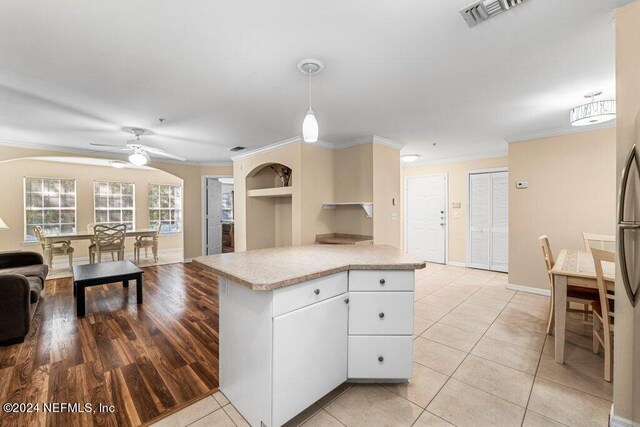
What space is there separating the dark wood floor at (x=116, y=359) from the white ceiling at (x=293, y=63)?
7.73 ft

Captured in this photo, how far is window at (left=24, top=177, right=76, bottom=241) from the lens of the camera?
6117 mm

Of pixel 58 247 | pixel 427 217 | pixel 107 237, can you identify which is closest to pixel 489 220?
pixel 427 217

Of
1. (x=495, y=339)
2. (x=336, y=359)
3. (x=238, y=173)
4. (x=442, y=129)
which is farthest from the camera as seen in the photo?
(x=238, y=173)

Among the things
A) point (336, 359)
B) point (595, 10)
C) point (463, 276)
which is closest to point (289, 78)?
point (595, 10)

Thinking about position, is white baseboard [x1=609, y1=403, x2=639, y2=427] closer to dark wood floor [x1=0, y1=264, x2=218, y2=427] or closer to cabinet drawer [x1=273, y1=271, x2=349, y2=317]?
cabinet drawer [x1=273, y1=271, x2=349, y2=317]

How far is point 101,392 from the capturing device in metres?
1.88

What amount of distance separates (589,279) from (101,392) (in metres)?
3.72

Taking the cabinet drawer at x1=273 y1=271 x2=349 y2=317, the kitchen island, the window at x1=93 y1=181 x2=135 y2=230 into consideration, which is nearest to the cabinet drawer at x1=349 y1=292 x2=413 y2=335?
the kitchen island

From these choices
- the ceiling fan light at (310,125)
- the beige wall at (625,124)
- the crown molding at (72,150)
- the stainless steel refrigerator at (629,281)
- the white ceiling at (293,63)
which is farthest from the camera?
the crown molding at (72,150)

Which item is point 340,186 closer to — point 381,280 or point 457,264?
point 381,280

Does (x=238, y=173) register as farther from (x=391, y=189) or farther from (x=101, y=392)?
(x=101, y=392)

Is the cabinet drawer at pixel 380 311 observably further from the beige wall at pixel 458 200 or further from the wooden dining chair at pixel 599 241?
the beige wall at pixel 458 200

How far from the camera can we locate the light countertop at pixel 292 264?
1.50 m

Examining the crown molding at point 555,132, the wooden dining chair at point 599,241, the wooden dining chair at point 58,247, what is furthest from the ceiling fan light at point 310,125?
the wooden dining chair at point 58,247
